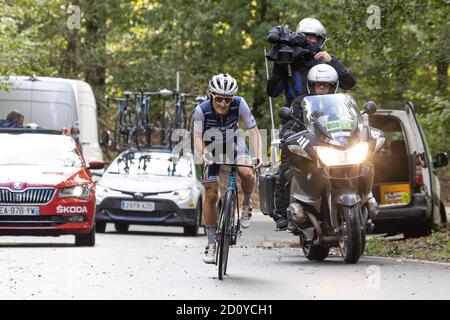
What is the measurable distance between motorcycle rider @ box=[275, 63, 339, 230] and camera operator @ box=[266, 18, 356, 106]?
0.27 meters

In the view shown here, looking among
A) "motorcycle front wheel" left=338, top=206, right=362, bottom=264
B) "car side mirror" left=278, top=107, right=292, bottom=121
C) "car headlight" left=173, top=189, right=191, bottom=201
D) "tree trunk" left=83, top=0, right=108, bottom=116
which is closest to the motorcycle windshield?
"car side mirror" left=278, top=107, right=292, bottom=121

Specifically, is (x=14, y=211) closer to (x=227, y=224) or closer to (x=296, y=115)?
(x=296, y=115)

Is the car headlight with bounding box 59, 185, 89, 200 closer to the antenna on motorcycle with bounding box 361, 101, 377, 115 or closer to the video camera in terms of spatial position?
the video camera

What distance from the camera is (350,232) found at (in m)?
13.2

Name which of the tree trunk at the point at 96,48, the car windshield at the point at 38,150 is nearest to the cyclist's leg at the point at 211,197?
the car windshield at the point at 38,150

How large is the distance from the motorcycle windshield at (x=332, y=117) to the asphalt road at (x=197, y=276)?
1288 millimetres

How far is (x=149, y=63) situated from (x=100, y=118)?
2250mm

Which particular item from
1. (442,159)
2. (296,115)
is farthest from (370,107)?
(442,159)

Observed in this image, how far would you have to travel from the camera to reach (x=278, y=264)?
14453 mm

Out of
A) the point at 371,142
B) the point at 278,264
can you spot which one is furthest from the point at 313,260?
the point at 371,142

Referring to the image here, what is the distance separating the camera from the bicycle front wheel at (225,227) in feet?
40.4
